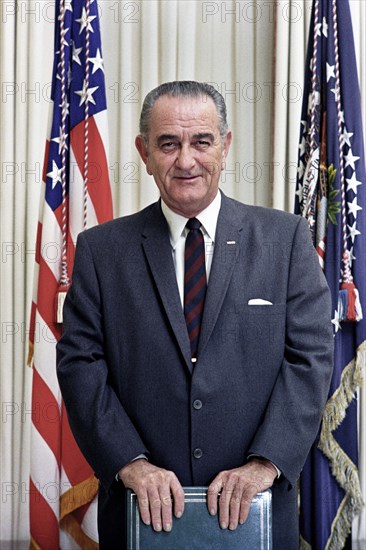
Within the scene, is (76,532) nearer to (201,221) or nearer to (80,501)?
(80,501)

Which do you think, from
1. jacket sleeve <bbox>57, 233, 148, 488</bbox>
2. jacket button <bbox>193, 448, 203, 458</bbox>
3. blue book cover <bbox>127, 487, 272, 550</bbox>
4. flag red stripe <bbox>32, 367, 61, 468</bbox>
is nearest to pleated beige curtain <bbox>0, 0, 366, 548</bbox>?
flag red stripe <bbox>32, 367, 61, 468</bbox>

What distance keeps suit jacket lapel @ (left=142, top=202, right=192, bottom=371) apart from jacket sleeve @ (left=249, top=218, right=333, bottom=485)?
0.82 feet

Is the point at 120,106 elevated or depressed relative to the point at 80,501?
elevated

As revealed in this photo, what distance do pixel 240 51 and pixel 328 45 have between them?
2.27 ft

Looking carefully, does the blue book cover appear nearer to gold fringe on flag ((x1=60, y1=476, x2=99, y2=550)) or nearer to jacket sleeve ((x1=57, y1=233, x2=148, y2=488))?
jacket sleeve ((x1=57, y1=233, x2=148, y2=488))

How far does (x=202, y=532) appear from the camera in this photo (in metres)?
1.98

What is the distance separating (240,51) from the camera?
4.02m

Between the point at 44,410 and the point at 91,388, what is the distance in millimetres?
1398

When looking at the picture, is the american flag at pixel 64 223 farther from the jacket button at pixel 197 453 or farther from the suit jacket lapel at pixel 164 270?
the jacket button at pixel 197 453

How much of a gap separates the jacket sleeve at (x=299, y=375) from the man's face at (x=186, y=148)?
30 centimetres


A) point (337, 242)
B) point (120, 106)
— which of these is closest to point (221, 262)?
point (337, 242)

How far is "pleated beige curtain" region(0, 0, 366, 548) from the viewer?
A: 397cm

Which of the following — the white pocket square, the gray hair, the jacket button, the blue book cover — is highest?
the gray hair

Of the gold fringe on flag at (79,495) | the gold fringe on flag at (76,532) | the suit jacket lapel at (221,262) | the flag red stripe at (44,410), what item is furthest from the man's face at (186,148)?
the gold fringe on flag at (76,532)
